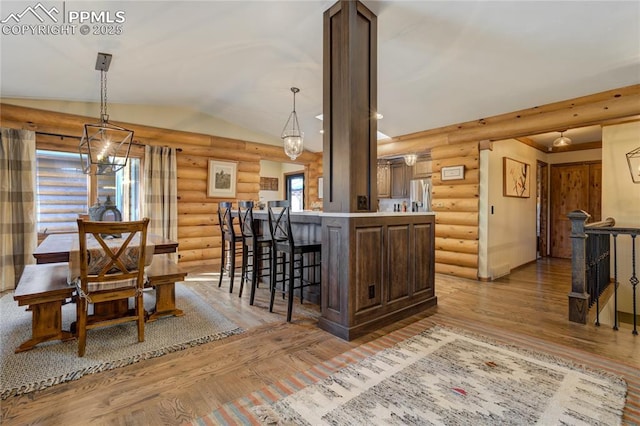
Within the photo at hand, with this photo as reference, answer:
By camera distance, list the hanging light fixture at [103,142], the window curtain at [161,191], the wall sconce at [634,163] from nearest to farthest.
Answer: the hanging light fixture at [103,142] → the wall sconce at [634,163] → the window curtain at [161,191]

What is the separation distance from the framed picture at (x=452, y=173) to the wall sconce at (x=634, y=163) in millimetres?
1995

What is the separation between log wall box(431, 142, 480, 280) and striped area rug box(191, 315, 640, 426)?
2.28 meters

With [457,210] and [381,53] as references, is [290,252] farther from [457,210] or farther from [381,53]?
[457,210]

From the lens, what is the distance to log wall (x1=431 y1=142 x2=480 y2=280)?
4840mm

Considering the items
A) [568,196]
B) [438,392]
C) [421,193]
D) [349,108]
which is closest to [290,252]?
[349,108]

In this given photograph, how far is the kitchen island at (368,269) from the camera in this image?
8.45 feet

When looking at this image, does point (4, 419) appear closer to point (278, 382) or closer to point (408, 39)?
point (278, 382)

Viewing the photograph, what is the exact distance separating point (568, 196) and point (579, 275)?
5051 millimetres

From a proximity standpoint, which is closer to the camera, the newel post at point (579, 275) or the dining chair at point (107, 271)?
the dining chair at point (107, 271)

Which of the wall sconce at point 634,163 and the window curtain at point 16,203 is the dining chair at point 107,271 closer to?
the window curtain at point 16,203

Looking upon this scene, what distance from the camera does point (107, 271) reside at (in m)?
2.46

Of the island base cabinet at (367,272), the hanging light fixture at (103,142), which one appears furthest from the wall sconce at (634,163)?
the hanging light fixture at (103,142)

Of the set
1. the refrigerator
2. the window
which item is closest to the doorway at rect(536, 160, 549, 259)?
the refrigerator

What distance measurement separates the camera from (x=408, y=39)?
3.07m
